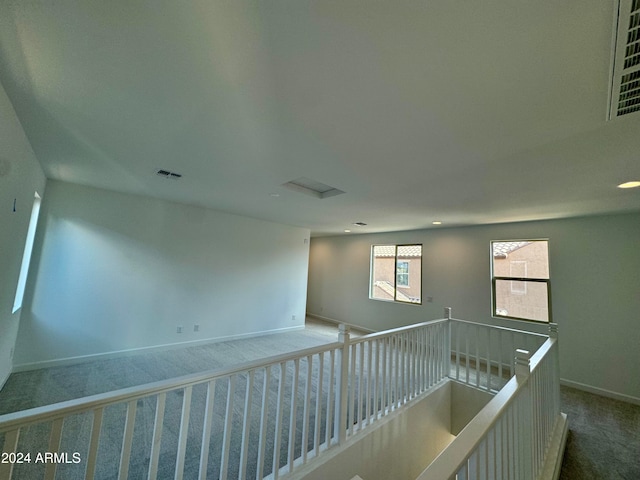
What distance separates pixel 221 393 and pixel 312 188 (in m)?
2.75

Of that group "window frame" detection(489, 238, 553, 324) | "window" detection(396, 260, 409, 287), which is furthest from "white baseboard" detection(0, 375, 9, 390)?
"window frame" detection(489, 238, 553, 324)

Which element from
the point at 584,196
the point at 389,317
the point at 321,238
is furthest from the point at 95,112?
the point at 321,238

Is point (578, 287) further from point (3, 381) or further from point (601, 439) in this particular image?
point (3, 381)

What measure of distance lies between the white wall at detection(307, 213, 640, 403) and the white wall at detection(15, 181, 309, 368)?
146 inches

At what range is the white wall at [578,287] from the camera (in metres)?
3.45

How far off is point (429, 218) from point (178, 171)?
398 cm

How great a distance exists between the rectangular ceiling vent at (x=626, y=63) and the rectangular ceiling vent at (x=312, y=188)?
2.38 metres

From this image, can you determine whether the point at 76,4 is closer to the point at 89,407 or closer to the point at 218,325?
the point at 89,407

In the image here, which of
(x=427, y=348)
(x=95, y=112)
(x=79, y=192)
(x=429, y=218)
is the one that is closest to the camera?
(x=95, y=112)

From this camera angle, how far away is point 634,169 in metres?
2.19

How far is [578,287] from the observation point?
384 cm

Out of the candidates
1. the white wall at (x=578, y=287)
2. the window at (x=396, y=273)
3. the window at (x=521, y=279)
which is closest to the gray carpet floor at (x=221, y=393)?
the white wall at (x=578, y=287)

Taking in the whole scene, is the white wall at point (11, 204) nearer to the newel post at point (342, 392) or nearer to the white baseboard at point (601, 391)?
the newel post at point (342, 392)

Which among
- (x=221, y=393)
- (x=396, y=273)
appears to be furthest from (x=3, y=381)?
(x=396, y=273)
